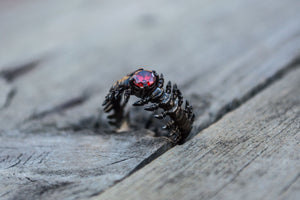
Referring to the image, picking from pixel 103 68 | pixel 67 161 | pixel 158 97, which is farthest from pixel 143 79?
pixel 103 68

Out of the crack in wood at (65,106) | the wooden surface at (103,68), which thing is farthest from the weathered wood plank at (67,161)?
the crack in wood at (65,106)

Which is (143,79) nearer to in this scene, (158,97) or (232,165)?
(158,97)

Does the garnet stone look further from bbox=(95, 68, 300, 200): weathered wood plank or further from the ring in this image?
bbox=(95, 68, 300, 200): weathered wood plank

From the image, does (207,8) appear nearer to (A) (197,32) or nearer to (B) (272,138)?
(A) (197,32)

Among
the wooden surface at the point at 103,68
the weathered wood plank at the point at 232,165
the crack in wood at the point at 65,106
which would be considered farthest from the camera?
the crack in wood at the point at 65,106

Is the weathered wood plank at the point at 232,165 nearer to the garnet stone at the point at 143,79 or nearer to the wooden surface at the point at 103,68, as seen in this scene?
the wooden surface at the point at 103,68

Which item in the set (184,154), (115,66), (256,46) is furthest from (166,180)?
(256,46)
